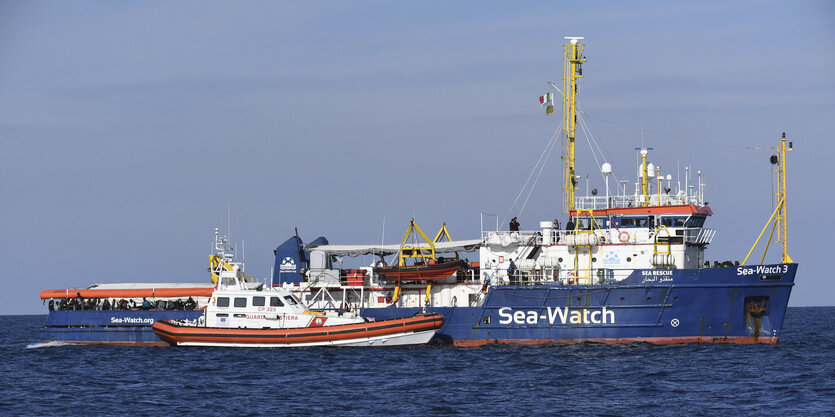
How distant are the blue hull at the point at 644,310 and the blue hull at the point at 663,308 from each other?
0.04 metres

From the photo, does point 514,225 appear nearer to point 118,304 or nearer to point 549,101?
point 549,101

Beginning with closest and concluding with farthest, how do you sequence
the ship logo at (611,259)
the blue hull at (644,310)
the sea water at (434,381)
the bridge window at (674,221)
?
the sea water at (434,381) < the blue hull at (644,310) < the bridge window at (674,221) < the ship logo at (611,259)

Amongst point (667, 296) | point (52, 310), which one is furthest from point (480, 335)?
point (52, 310)

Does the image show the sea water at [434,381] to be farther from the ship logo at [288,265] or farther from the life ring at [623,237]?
the ship logo at [288,265]

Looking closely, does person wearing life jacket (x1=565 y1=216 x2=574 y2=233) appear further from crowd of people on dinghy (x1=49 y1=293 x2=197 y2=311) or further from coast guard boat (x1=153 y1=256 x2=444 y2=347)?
crowd of people on dinghy (x1=49 y1=293 x2=197 y2=311)

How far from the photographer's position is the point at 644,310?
39875mm

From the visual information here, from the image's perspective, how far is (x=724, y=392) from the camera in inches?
1177

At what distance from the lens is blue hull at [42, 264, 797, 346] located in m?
39.4

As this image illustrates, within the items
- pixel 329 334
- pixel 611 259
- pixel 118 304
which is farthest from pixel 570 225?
pixel 118 304

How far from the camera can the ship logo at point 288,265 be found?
1869 inches

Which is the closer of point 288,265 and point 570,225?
point 570,225

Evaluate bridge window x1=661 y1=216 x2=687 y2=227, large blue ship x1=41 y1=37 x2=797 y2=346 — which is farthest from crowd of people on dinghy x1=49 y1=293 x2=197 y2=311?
bridge window x1=661 y1=216 x2=687 y2=227

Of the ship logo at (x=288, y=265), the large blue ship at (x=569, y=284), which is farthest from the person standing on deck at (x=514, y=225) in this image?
the ship logo at (x=288, y=265)

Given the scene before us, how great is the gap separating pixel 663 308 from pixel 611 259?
3.23 meters
